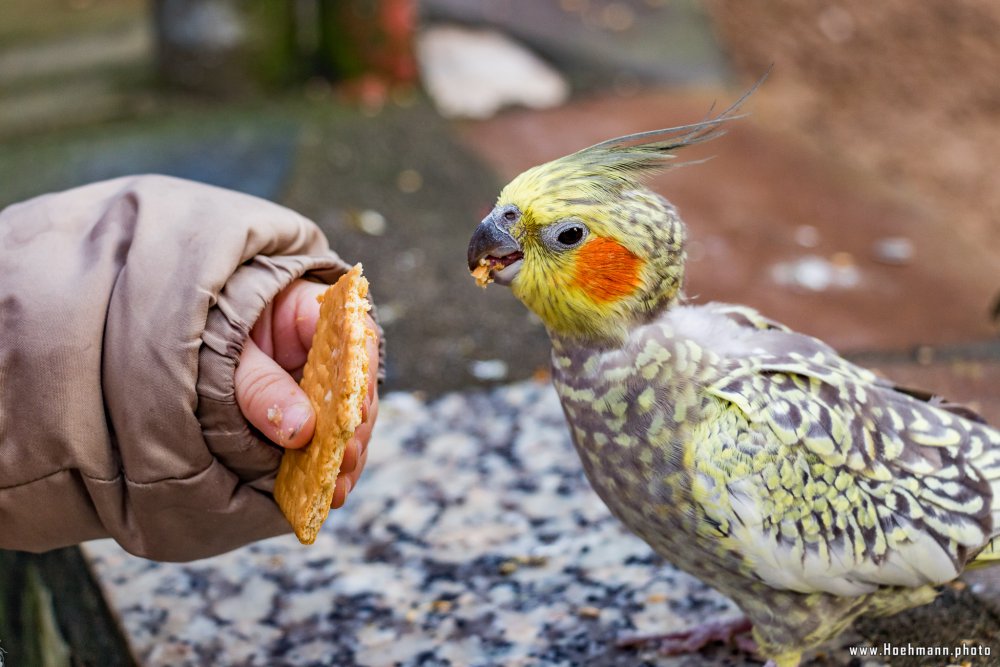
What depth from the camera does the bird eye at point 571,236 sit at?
67.5 inches

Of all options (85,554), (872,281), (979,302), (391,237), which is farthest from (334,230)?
(979,302)

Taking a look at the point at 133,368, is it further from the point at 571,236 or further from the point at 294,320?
the point at 571,236

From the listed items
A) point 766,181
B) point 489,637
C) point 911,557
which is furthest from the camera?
point 766,181

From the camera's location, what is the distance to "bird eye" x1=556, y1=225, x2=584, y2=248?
5.63 ft

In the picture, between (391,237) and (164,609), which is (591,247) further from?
(391,237)

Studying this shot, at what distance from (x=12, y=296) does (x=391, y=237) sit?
198 centimetres

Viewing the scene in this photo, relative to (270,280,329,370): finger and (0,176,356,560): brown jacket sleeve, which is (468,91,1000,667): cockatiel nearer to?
(270,280,329,370): finger

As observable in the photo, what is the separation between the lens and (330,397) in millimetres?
1638

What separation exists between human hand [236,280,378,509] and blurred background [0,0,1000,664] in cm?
106

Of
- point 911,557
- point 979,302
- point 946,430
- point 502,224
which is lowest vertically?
point 979,302

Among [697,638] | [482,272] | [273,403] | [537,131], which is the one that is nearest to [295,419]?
[273,403]

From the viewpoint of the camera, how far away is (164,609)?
7.13ft

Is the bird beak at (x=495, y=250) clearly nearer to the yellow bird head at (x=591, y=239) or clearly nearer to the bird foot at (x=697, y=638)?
the yellow bird head at (x=591, y=239)

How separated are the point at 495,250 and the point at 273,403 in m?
0.42
